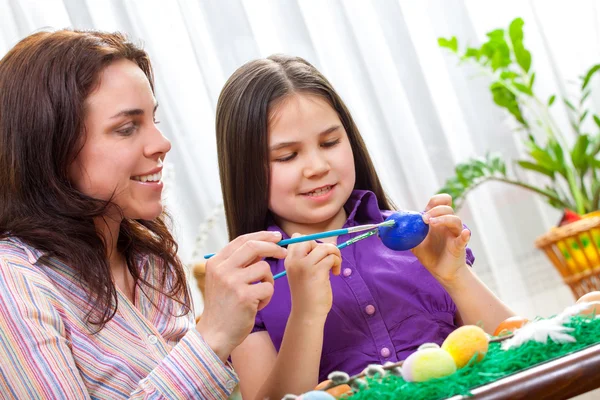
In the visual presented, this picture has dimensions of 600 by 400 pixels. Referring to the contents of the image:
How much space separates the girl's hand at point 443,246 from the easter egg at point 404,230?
1.8 inches

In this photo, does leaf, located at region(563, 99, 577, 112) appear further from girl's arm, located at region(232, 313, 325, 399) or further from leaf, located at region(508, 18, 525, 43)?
girl's arm, located at region(232, 313, 325, 399)

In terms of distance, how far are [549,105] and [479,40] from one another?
42 centimetres

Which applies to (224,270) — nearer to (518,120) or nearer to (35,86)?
(35,86)

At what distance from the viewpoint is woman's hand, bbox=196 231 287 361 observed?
1.02 meters

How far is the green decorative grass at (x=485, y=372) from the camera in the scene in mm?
701

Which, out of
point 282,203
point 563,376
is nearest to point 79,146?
point 282,203

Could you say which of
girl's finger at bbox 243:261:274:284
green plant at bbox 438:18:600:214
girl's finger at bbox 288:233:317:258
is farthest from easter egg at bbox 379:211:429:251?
green plant at bbox 438:18:600:214

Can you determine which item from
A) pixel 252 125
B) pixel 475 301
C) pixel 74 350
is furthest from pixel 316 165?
pixel 74 350

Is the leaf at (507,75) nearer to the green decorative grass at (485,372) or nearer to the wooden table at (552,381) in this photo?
the green decorative grass at (485,372)

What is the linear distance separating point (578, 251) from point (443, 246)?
4.51 feet

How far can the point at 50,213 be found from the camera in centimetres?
116

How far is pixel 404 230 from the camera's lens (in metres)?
1.15

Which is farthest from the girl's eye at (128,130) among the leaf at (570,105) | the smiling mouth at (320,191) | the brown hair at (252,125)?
the leaf at (570,105)

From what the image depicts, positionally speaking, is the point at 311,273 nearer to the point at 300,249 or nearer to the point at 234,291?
the point at 300,249
